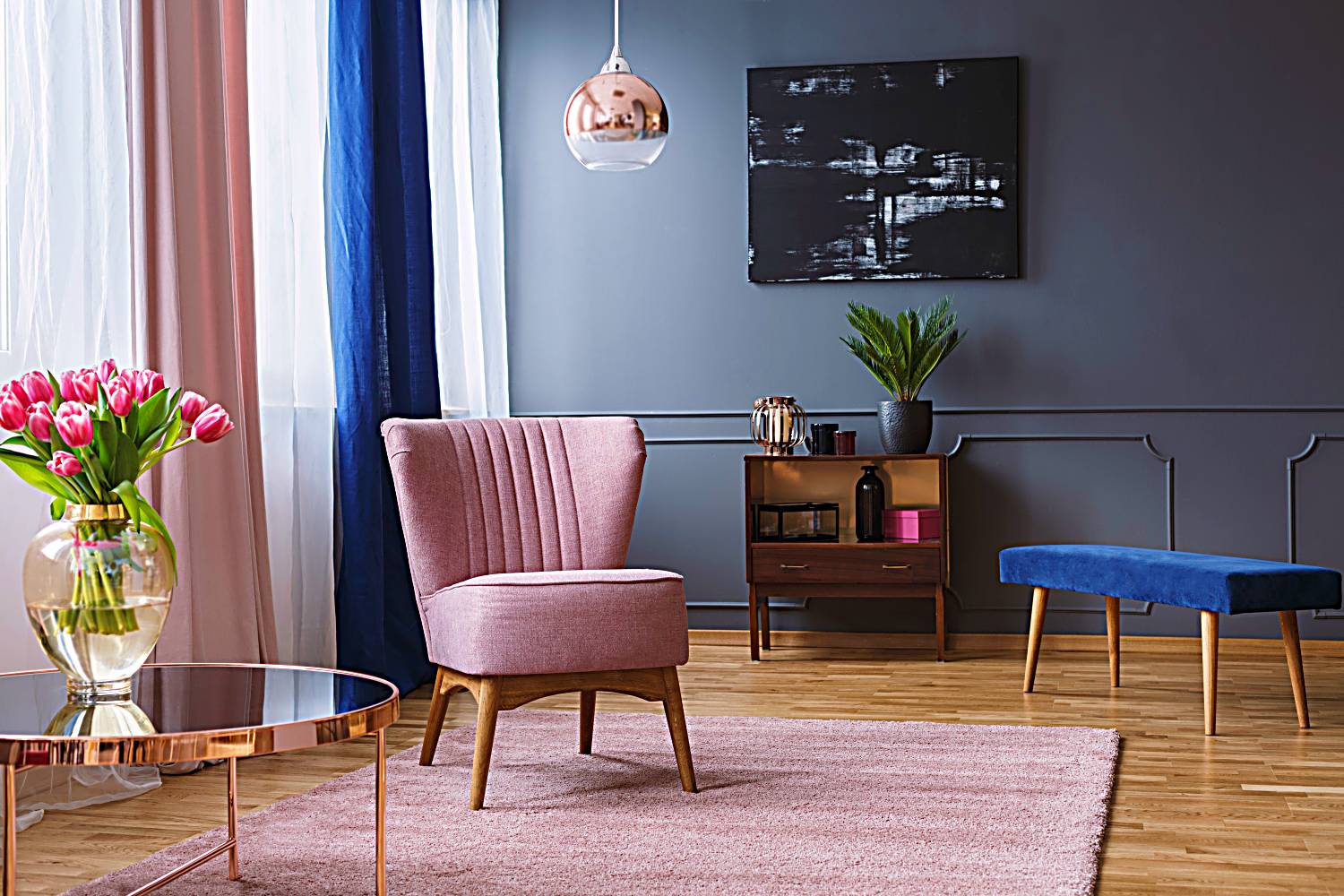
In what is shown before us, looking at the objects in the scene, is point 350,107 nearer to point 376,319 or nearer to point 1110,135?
point 376,319

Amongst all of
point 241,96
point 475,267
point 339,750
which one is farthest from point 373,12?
point 339,750

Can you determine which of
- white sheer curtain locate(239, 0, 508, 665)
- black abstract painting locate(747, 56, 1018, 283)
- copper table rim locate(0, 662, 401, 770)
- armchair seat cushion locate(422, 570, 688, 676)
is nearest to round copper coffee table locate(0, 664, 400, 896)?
copper table rim locate(0, 662, 401, 770)

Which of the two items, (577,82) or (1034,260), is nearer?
(1034,260)

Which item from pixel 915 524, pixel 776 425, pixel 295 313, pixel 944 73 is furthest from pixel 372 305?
pixel 944 73

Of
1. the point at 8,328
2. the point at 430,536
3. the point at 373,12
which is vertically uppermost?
the point at 373,12

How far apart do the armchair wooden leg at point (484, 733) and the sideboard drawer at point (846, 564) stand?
2005mm

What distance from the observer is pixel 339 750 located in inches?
129

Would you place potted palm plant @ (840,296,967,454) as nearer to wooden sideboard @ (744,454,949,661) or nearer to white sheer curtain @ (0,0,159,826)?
wooden sideboard @ (744,454,949,661)

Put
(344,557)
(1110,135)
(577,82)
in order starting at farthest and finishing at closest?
(577,82) → (1110,135) → (344,557)

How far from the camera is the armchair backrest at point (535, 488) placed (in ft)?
10.2

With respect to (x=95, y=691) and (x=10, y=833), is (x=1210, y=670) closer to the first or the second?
(x=95, y=691)

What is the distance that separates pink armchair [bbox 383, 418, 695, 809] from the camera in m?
2.71

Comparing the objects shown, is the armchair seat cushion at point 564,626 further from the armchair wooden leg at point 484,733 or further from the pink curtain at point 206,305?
the pink curtain at point 206,305

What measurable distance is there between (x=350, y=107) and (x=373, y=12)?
1.13 ft
